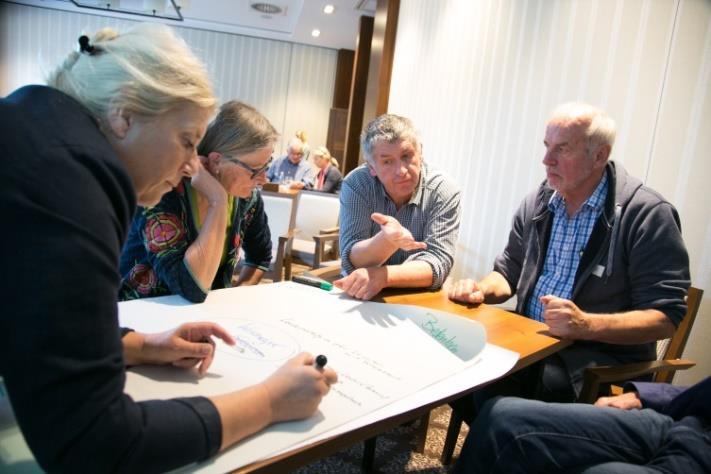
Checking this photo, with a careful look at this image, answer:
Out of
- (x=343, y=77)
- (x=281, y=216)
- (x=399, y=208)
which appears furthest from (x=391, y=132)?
(x=343, y=77)

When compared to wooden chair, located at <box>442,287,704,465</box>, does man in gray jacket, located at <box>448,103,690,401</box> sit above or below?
above

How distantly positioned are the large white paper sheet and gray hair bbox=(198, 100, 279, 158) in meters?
0.45

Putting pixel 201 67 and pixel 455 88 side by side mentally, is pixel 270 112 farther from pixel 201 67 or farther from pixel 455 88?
pixel 201 67

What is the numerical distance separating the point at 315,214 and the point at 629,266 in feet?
8.66

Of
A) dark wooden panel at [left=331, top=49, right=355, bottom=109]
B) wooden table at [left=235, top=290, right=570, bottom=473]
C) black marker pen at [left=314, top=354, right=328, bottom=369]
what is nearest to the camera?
wooden table at [left=235, top=290, right=570, bottom=473]

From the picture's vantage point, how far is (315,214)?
3.88 meters

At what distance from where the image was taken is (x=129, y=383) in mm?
788

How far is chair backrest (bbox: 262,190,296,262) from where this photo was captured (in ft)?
10.5

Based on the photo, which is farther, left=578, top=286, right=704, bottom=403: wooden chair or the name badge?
the name badge

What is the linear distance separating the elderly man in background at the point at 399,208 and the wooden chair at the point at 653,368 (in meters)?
0.59

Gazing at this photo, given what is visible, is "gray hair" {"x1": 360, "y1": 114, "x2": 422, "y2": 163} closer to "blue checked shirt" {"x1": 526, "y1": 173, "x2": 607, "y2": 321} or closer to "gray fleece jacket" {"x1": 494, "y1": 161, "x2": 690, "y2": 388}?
"blue checked shirt" {"x1": 526, "y1": 173, "x2": 607, "y2": 321}

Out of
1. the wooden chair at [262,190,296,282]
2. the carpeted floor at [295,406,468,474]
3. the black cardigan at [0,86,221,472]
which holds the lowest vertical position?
the carpeted floor at [295,406,468,474]

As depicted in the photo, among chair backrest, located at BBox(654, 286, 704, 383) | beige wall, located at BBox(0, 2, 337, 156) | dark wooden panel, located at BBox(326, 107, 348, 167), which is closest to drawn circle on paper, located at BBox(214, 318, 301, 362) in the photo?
chair backrest, located at BBox(654, 286, 704, 383)

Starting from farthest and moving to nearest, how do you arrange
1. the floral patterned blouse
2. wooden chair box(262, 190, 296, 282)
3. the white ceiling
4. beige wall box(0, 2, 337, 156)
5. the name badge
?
1. beige wall box(0, 2, 337, 156)
2. the white ceiling
3. wooden chair box(262, 190, 296, 282)
4. the name badge
5. the floral patterned blouse
